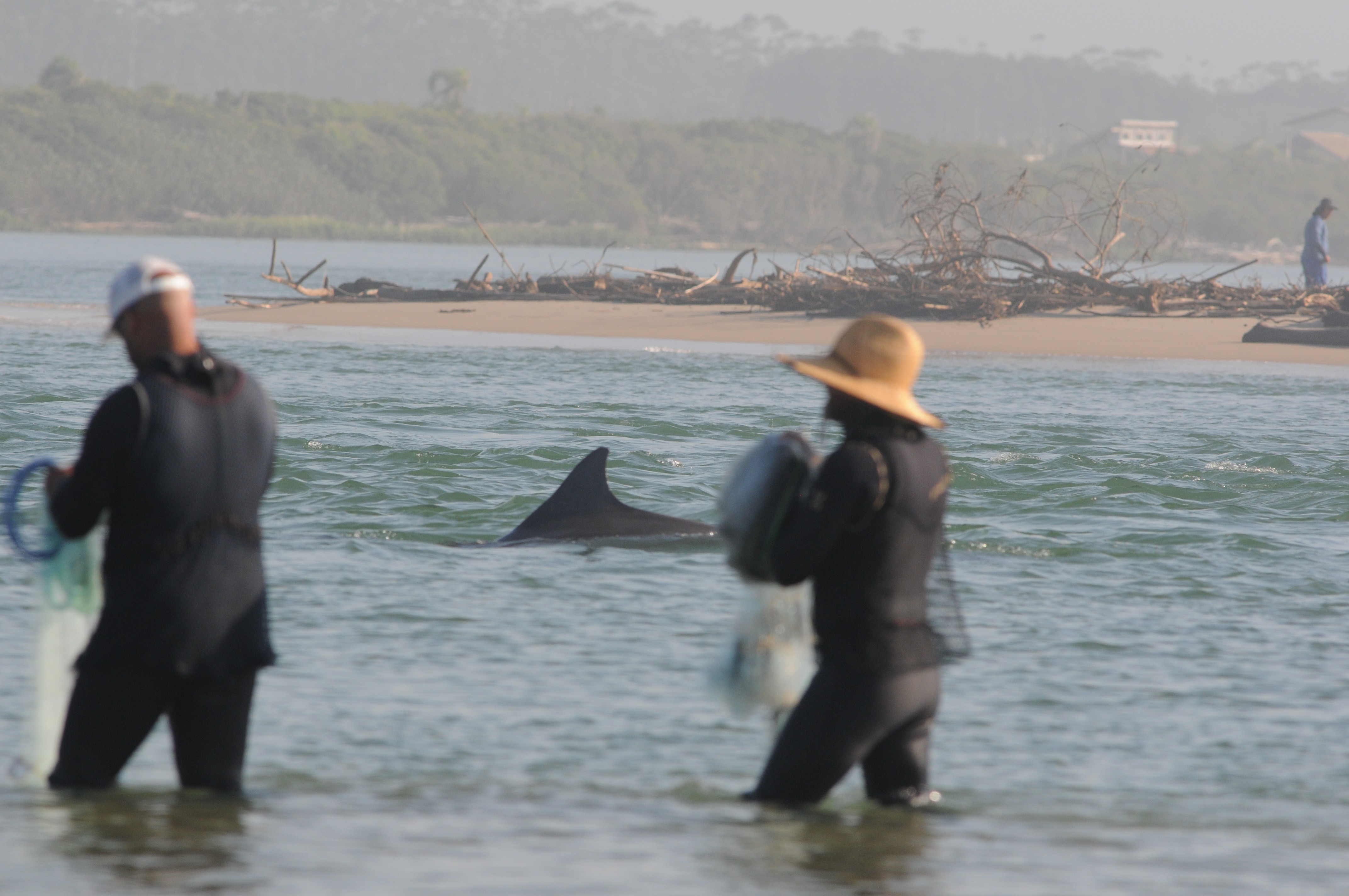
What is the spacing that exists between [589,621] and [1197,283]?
2047 centimetres

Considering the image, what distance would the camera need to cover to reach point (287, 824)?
4836 mm

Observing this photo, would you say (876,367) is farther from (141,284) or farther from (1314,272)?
(1314,272)

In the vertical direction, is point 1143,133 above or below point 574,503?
above

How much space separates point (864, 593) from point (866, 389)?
1.65 feet

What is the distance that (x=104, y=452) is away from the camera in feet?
12.5

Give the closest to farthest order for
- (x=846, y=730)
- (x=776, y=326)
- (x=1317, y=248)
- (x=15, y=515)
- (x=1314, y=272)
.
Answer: (x=846, y=730), (x=15, y=515), (x=1317, y=248), (x=1314, y=272), (x=776, y=326)

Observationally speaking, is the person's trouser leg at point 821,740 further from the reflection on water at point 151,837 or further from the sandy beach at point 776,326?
the sandy beach at point 776,326

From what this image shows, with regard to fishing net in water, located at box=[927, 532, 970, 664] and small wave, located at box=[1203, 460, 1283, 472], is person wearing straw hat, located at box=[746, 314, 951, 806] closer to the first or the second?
fishing net in water, located at box=[927, 532, 970, 664]

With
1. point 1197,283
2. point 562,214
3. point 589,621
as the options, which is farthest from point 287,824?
point 562,214

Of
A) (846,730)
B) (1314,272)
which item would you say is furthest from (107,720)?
(1314,272)

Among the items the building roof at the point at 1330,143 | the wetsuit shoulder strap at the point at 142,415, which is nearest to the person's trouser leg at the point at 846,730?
the wetsuit shoulder strap at the point at 142,415

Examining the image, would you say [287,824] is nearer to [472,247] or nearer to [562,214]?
[472,247]

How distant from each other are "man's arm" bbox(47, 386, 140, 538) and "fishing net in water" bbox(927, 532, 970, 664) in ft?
6.55

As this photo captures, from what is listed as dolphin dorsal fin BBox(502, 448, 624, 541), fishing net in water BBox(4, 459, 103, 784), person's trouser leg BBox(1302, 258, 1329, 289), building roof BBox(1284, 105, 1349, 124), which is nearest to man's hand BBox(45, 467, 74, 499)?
fishing net in water BBox(4, 459, 103, 784)
